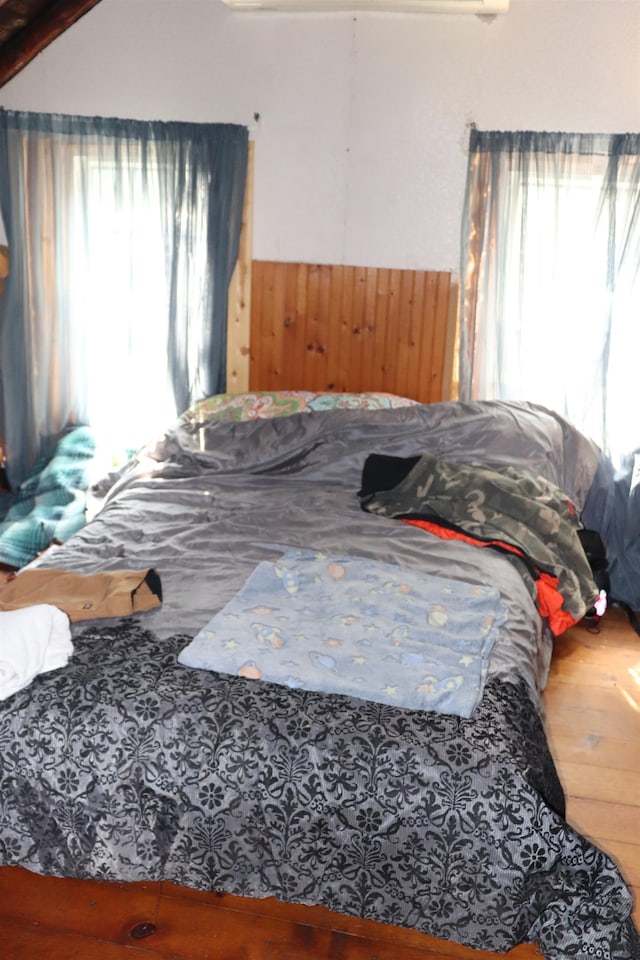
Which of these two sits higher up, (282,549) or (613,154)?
(613,154)

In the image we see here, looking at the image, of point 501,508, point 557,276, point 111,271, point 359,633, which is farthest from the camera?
point 111,271

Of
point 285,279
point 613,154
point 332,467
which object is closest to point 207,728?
point 332,467

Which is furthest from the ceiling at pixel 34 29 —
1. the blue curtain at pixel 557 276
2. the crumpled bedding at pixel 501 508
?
the crumpled bedding at pixel 501 508

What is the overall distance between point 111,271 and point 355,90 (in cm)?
130

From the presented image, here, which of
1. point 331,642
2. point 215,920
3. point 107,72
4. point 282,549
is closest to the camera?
point 215,920

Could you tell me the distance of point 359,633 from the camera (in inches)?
82.2

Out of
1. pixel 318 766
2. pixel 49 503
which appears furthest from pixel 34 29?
pixel 318 766

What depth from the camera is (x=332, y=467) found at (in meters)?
3.29

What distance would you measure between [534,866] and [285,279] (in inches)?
109

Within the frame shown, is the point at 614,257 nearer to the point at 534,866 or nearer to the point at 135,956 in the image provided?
the point at 534,866

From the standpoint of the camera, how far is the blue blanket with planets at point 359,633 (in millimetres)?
1895

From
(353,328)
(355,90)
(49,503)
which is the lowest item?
(49,503)

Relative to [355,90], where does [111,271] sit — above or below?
below

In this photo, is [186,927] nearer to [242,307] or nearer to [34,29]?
[242,307]
